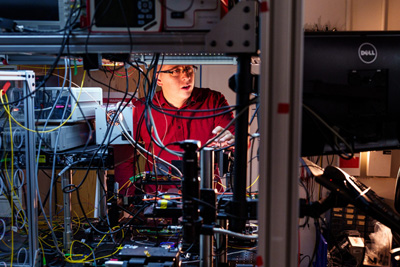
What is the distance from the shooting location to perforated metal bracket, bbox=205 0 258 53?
1400 mm

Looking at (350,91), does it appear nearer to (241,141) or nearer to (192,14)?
(241,141)

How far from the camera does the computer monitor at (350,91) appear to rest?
61.1 inches

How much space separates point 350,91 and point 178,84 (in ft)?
6.94

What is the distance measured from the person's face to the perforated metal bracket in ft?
6.34

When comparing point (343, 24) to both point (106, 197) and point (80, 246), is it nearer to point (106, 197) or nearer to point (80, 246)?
point (106, 197)

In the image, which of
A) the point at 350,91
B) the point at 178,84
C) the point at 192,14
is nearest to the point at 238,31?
the point at 192,14

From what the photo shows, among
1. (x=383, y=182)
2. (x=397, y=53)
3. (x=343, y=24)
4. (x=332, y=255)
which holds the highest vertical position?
(x=343, y=24)

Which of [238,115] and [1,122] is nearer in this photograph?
[238,115]

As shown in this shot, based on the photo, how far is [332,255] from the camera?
2.99 meters

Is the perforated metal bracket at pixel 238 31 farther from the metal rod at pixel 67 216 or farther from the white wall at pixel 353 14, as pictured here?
the white wall at pixel 353 14

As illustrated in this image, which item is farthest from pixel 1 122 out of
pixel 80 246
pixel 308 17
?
pixel 308 17

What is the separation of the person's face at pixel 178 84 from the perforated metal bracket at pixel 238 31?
1.93 meters

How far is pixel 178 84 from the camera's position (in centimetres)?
354

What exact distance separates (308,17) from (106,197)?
2741 millimetres
